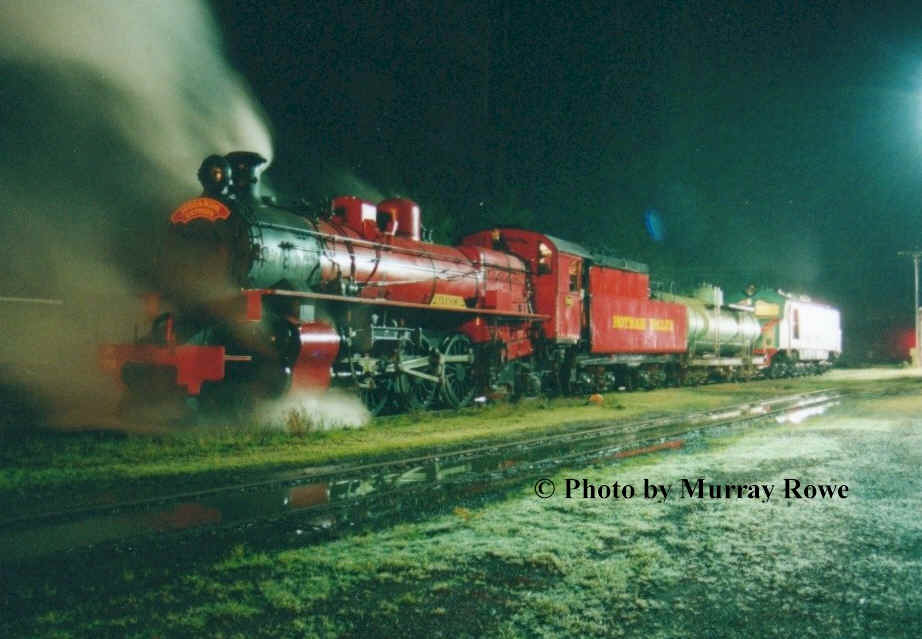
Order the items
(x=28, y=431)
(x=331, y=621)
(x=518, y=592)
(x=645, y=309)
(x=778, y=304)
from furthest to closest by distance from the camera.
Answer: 1. (x=778, y=304)
2. (x=645, y=309)
3. (x=28, y=431)
4. (x=518, y=592)
5. (x=331, y=621)

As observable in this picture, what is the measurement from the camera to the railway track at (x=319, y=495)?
17.6 feet

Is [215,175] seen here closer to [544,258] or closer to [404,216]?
[404,216]

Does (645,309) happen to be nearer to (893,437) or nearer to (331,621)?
(893,437)

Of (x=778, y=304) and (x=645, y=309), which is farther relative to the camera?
(x=778, y=304)

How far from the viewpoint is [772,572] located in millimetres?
4430

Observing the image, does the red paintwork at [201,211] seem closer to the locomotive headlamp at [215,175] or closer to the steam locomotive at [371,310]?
the steam locomotive at [371,310]

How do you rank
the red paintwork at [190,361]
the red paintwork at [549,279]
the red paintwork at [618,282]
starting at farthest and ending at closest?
the red paintwork at [618,282]
the red paintwork at [549,279]
the red paintwork at [190,361]

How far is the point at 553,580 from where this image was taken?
4.27m

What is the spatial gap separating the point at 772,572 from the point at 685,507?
1664 mm

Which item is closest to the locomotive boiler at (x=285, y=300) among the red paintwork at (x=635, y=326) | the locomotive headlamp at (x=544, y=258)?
the locomotive headlamp at (x=544, y=258)

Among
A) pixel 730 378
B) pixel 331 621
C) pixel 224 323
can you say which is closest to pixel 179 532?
pixel 331 621

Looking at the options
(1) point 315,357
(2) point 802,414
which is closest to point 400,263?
(1) point 315,357

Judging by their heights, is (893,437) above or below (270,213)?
below

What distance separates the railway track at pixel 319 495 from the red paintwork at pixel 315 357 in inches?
98.6
